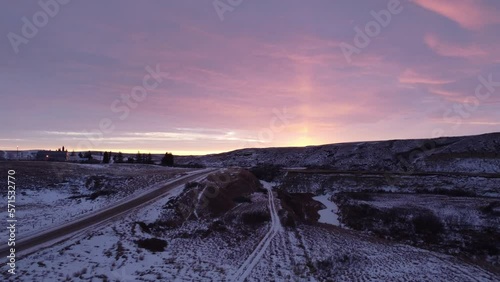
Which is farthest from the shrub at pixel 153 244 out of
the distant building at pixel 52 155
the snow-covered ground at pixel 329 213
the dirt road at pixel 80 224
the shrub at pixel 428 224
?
the distant building at pixel 52 155

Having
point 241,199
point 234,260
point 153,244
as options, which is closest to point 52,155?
point 241,199

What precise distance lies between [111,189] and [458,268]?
33.5 meters

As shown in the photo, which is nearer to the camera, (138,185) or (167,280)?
(167,280)

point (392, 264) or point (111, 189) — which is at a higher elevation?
point (111, 189)

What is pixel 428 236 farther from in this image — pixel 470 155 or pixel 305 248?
pixel 470 155

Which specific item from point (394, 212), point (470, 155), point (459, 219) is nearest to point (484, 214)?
point (459, 219)

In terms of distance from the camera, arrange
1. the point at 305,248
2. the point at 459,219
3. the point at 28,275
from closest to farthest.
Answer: the point at 28,275
the point at 305,248
the point at 459,219

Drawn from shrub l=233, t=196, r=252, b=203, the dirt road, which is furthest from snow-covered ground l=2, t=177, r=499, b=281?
shrub l=233, t=196, r=252, b=203

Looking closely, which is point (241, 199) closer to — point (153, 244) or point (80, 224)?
point (153, 244)

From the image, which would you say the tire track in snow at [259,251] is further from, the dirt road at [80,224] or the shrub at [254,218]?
the dirt road at [80,224]

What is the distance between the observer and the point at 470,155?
79.5m

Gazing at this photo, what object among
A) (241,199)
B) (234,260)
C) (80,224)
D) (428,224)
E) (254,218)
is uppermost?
(241,199)

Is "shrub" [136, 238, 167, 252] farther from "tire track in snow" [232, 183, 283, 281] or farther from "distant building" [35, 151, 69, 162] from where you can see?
"distant building" [35, 151, 69, 162]

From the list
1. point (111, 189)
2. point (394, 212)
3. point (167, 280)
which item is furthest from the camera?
Answer: point (111, 189)
